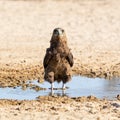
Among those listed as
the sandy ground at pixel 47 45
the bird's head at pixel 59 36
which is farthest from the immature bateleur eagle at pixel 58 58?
the sandy ground at pixel 47 45

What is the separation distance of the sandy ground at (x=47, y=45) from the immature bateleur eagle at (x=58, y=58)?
984 millimetres

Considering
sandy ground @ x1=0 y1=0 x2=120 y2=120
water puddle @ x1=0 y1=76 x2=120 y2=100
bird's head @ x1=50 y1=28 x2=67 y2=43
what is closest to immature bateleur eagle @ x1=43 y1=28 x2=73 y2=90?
bird's head @ x1=50 y1=28 x2=67 y2=43

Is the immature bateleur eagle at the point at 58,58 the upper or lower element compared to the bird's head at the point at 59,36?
lower

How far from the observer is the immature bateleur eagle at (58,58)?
12203 millimetres

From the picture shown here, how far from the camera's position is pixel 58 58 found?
1220 centimetres

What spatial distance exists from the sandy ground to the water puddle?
0.60m

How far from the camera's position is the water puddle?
11875mm

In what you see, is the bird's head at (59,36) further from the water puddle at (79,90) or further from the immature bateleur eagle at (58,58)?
the water puddle at (79,90)

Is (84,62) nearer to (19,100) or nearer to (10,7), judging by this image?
(19,100)

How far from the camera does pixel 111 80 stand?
1375cm

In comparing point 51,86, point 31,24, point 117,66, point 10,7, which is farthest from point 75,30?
point 51,86

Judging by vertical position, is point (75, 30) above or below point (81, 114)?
above

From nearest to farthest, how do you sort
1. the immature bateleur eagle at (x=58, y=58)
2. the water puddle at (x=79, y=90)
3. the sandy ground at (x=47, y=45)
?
the sandy ground at (x=47, y=45) → the water puddle at (x=79, y=90) → the immature bateleur eagle at (x=58, y=58)

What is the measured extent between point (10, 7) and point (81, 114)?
59.9ft
